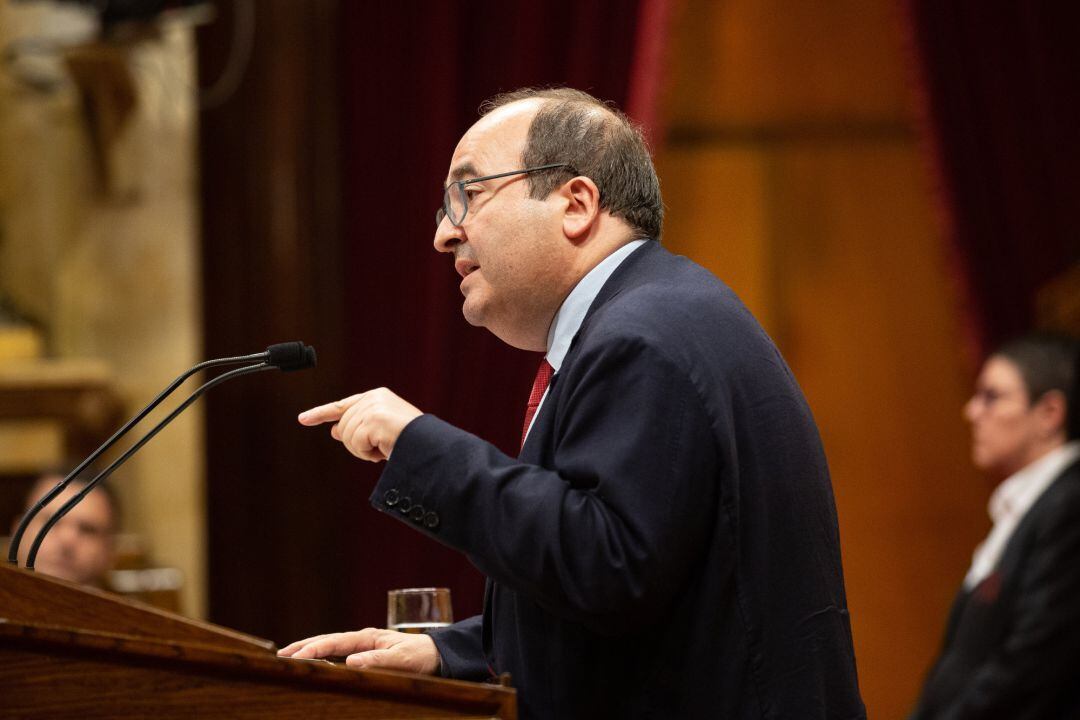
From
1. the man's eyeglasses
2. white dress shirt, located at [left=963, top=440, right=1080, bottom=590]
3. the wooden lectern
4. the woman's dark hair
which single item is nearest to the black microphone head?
the man's eyeglasses

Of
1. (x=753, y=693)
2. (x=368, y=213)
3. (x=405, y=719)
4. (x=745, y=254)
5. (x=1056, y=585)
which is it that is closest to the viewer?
(x=405, y=719)

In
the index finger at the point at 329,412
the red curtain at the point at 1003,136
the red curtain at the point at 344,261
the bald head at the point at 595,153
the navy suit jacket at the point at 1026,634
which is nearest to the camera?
the index finger at the point at 329,412

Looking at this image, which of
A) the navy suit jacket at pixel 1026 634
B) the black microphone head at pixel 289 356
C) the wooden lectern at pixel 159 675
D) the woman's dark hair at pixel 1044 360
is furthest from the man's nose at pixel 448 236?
the woman's dark hair at pixel 1044 360

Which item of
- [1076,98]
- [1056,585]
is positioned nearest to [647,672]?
[1056,585]

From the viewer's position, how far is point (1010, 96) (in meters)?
4.50

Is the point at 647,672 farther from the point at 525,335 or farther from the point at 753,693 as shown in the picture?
the point at 525,335

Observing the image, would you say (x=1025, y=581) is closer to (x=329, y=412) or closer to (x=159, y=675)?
(x=329, y=412)

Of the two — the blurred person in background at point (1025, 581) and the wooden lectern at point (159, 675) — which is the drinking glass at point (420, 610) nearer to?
the wooden lectern at point (159, 675)

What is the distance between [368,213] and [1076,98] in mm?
2237

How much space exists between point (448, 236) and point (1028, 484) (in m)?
2.24

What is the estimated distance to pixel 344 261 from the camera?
4.34 meters

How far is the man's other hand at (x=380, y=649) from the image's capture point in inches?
63.3

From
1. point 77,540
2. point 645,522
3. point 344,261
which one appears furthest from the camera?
point 344,261

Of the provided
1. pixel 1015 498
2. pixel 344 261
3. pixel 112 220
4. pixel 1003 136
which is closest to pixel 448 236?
pixel 1015 498
